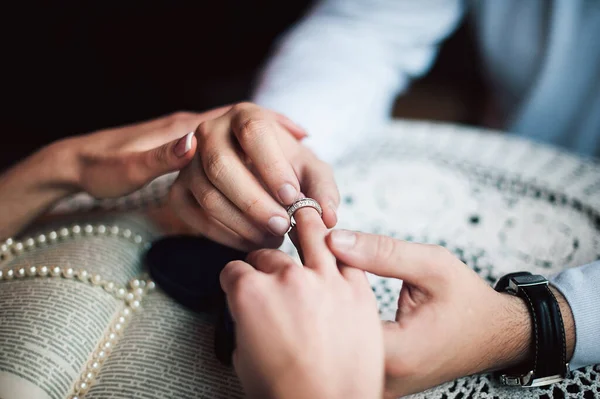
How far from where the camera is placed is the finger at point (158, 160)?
2.12ft

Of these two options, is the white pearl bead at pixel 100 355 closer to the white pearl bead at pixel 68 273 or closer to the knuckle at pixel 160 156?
the white pearl bead at pixel 68 273

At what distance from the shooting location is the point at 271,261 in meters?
0.51

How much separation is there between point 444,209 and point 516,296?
0.94ft

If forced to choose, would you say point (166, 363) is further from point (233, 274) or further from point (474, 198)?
point (474, 198)

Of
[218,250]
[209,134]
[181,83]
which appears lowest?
[181,83]

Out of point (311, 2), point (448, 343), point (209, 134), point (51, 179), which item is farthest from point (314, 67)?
point (311, 2)

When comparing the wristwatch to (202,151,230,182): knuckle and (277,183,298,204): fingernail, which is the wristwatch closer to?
(277,183,298,204): fingernail

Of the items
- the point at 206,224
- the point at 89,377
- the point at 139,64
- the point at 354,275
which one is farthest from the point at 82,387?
the point at 139,64

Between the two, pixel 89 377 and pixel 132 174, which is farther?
pixel 132 174

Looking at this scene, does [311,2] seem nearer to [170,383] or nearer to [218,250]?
[218,250]

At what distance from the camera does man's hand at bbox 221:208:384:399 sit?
416 mm

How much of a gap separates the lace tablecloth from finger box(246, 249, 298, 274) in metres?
0.21

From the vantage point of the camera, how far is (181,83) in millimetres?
2281

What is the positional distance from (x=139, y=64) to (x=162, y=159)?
1.66 m
